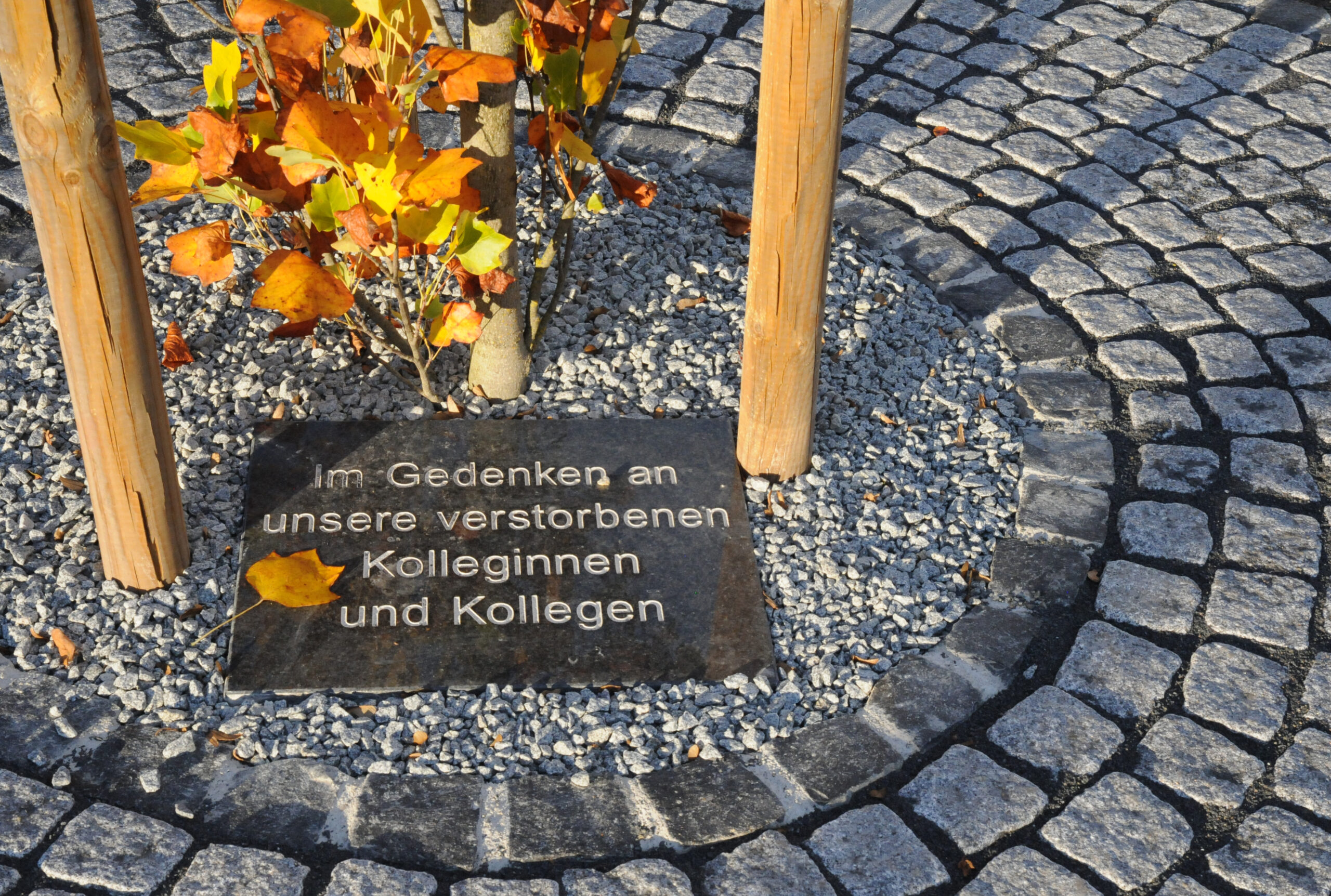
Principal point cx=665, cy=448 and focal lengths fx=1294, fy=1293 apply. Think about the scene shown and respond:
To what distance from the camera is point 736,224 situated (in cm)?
407

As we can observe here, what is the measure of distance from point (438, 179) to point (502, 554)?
2.86ft

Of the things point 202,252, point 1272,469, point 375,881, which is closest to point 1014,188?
point 1272,469

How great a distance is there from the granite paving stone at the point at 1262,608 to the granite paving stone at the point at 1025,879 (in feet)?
2.67

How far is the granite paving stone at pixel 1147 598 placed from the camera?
2959 millimetres

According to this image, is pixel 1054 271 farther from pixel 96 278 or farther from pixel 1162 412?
pixel 96 278

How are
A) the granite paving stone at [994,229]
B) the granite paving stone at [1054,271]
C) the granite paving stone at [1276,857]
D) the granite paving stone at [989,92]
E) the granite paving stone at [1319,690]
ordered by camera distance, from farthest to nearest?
1. the granite paving stone at [989,92]
2. the granite paving stone at [994,229]
3. the granite paving stone at [1054,271]
4. the granite paving stone at [1319,690]
5. the granite paving stone at [1276,857]

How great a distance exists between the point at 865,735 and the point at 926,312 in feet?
5.19

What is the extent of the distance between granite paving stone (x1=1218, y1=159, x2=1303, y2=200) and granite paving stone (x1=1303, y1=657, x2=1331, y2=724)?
202cm

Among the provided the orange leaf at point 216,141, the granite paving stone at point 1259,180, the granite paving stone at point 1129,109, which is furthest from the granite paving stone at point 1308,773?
the granite paving stone at point 1129,109

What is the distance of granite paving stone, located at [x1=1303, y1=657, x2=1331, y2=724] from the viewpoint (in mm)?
2760

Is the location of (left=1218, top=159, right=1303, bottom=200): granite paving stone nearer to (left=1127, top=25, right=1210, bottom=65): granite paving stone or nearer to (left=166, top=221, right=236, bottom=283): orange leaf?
(left=1127, top=25, right=1210, bottom=65): granite paving stone

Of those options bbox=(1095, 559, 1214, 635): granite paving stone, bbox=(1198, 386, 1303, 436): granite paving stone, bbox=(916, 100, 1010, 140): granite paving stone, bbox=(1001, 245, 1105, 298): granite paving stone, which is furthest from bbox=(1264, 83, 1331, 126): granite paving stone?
bbox=(1095, 559, 1214, 635): granite paving stone

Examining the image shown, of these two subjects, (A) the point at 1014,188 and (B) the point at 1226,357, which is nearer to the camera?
(B) the point at 1226,357

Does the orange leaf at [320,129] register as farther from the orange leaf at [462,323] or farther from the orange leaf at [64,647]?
the orange leaf at [64,647]
